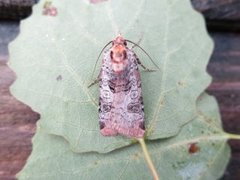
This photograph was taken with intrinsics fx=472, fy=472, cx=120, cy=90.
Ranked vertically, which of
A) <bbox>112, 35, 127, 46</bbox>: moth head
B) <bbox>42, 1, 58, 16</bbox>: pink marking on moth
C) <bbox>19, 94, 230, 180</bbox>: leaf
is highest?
<bbox>42, 1, 58, 16</bbox>: pink marking on moth

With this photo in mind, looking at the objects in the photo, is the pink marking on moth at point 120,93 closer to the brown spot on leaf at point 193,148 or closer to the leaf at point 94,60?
the leaf at point 94,60

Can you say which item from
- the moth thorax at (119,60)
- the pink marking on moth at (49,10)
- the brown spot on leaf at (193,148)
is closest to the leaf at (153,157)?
the brown spot on leaf at (193,148)

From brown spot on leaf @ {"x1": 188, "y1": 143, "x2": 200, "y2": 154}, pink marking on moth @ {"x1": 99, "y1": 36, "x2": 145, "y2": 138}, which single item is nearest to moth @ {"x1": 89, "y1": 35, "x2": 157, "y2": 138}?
pink marking on moth @ {"x1": 99, "y1": 36, "x2": 145, "y2": 138}

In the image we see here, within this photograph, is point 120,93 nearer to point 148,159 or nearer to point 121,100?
point 121,100

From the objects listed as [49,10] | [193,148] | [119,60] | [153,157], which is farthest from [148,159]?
[49,10]

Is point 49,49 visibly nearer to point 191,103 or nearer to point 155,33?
point 155,33

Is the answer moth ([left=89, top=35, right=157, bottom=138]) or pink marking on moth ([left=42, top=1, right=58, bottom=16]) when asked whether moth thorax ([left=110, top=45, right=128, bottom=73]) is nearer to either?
moth ([left=89, top=35, right=157, bottom=138])

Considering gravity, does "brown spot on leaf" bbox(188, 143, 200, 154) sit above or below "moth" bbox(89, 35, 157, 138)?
below
